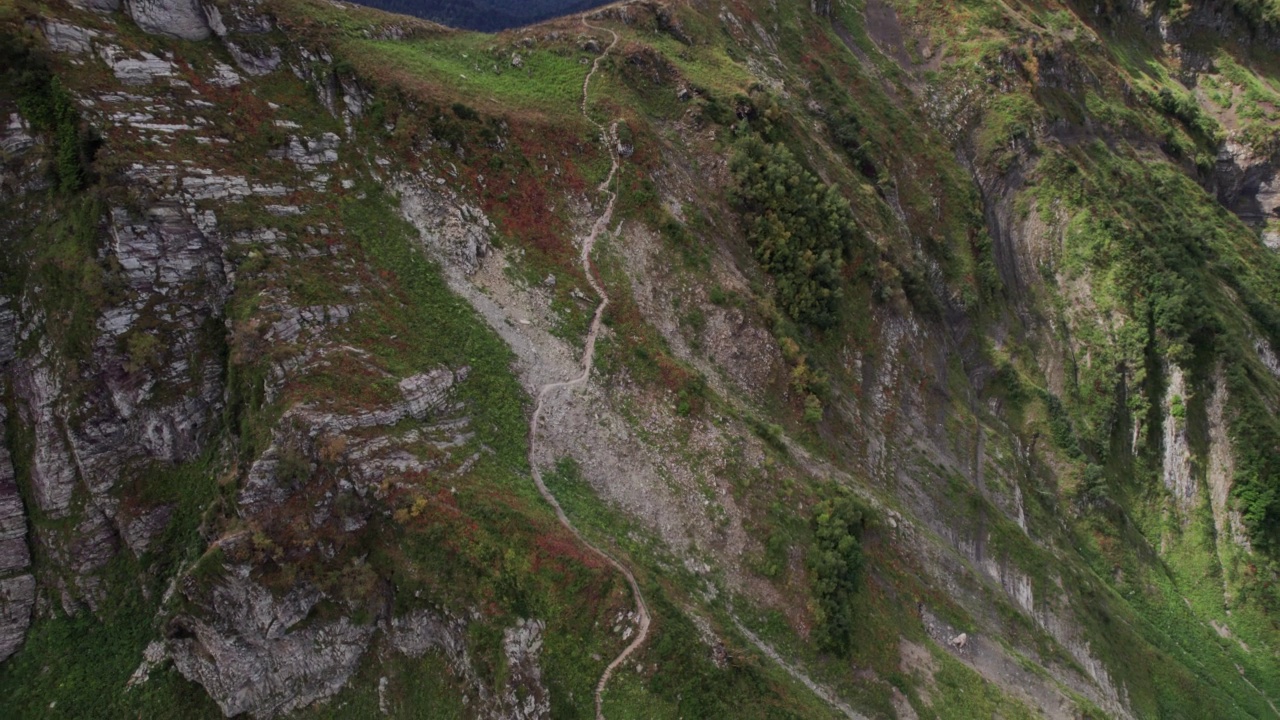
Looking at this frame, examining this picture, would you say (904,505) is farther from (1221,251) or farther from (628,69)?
(1221,251)

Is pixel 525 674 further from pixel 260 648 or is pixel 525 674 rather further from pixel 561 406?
pixel 561 406

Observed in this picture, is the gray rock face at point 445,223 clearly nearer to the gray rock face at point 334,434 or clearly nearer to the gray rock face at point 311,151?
the gray rock face at point 311,151

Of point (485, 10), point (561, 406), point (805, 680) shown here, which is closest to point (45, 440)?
point (561, 406)

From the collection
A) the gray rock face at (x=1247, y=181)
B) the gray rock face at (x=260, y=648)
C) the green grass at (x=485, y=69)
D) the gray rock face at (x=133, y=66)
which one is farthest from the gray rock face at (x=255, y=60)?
the gray rock face at (x=1247, y=181)

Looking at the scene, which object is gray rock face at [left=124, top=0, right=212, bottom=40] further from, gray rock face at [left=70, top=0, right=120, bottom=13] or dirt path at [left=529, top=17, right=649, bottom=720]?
dirt path at [left=529, top=17, right=649, bottom=720]

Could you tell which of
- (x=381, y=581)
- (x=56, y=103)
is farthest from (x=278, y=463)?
Answer: (x=56, y=103)
